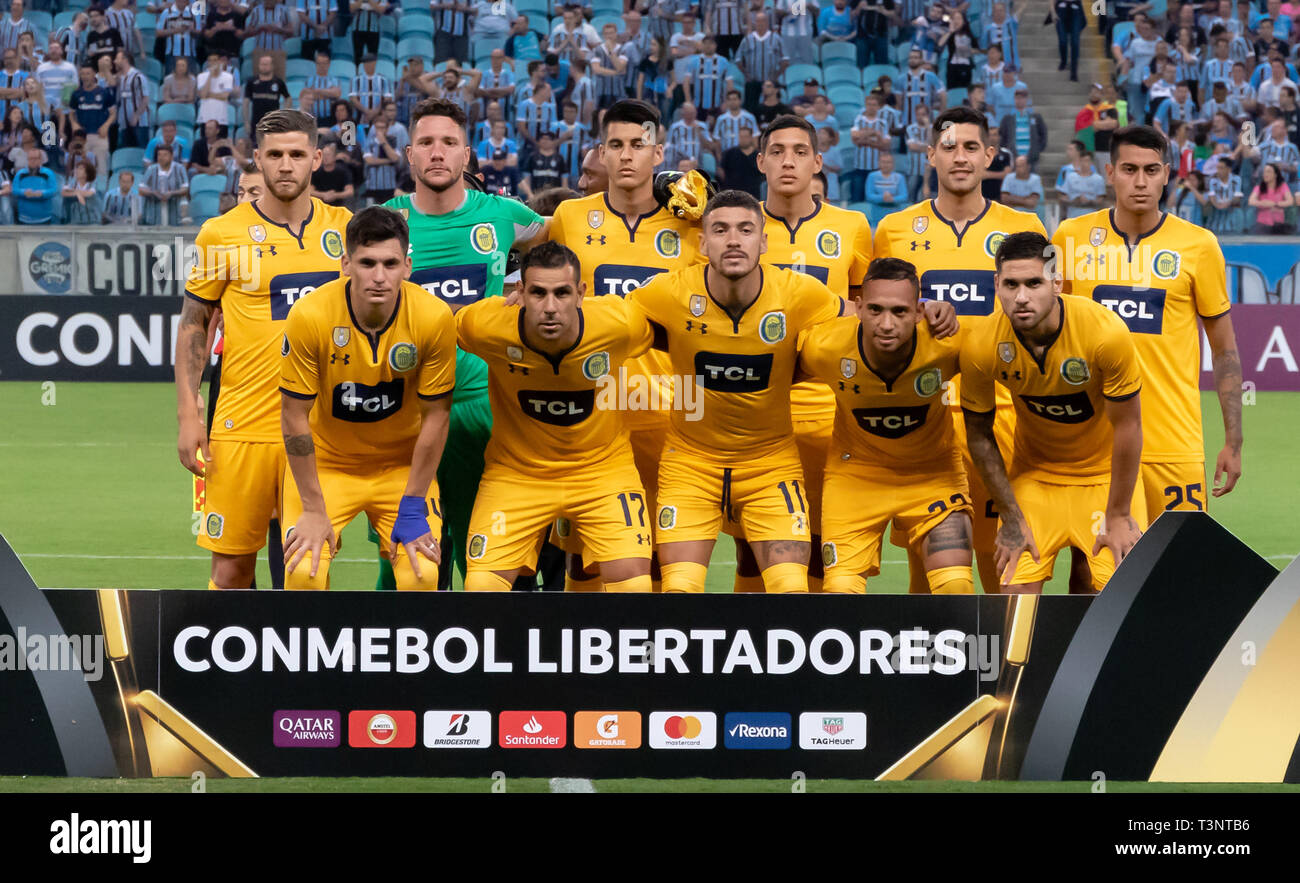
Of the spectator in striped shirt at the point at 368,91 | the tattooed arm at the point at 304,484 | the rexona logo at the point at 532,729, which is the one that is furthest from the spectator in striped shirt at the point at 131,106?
the rexona logo at the point at 532,729

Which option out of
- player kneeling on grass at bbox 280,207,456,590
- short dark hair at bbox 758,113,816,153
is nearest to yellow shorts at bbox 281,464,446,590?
player kneeling on grass at bbox 280,207,456,590

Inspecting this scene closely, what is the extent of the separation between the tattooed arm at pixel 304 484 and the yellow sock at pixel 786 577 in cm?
164

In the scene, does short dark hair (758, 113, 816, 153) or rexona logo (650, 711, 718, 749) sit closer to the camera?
rexona logo (650, 711, 718, 749)

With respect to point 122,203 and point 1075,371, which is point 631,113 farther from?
point 122,203

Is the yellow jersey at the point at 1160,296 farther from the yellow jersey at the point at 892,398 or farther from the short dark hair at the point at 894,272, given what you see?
the short dark hair at the point at 894,272

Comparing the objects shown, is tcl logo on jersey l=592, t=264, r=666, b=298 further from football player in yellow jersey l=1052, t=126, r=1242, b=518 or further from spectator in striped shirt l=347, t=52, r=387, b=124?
spectator in striped shirt l=347, t=52, r=387, b=124

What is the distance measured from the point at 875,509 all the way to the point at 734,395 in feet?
2.28

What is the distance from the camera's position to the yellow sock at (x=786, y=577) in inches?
237

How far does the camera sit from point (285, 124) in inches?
245

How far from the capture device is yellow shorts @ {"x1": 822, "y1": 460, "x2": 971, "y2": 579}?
621 cm

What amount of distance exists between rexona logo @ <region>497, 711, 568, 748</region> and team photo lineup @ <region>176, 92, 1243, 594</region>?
1094 millimetres
